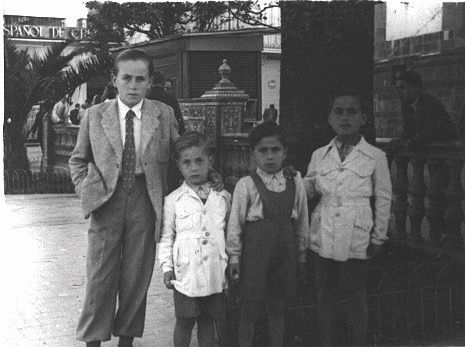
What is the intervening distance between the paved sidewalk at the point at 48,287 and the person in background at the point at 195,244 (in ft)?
3.16

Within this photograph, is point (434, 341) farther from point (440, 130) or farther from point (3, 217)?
point (3, 217)

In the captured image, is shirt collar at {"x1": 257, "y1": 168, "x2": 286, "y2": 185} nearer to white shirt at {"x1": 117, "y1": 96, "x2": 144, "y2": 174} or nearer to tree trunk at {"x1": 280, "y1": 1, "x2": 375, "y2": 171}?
white shirt at {"x1": 117, "y1": 96, "x2": 144, "y2": 174}

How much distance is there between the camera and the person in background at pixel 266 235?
4176 mm

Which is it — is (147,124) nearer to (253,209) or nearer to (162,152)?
(162,152)

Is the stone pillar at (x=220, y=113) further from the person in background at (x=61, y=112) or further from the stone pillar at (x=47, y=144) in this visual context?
the person in background at (x=61, y=112)

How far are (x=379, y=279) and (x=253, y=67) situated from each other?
9761 mm

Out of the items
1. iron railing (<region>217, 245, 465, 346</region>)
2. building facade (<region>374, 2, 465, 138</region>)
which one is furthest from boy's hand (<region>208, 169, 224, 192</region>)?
building facade (<region>374, 2, 465, 138</region>)

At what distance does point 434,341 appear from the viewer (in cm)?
503

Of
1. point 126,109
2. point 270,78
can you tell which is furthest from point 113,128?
point 270,78

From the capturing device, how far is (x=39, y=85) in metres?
13.2

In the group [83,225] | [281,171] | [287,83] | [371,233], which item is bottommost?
[83,225]

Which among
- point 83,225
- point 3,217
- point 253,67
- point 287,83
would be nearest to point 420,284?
point 287,83

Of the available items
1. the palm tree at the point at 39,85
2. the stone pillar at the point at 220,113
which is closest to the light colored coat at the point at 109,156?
the stone pillar at the point at 220,113

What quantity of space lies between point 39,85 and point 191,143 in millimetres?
9713
